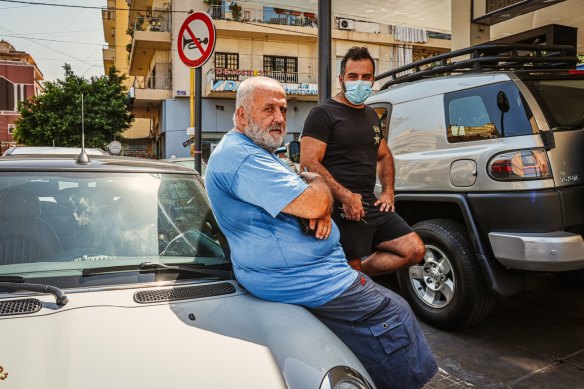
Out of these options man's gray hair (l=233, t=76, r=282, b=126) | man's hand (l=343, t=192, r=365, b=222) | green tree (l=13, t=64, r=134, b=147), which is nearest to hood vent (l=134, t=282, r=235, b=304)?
man's gray hair (l=233, t=76, r=282, b=126)

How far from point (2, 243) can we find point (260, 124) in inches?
50.9

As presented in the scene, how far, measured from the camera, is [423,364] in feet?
6.68

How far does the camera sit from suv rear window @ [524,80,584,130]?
3.49m

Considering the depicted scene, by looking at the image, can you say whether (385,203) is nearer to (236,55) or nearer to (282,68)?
(236,55)

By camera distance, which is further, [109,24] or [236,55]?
[109,24]

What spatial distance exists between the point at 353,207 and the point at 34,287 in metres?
1.74

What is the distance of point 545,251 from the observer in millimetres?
3160

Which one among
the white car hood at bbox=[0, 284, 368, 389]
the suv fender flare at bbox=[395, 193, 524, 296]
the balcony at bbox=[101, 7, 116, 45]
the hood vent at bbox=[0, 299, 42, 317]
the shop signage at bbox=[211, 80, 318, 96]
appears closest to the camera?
the white car hood at bbox=[0, 284, 368, 389]

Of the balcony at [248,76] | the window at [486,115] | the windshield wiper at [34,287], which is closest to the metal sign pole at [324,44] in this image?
the window at [486,115]

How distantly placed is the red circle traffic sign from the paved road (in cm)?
348

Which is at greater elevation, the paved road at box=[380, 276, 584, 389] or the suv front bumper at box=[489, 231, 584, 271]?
the suv front bumper at box=[489, 231, 584, 271]

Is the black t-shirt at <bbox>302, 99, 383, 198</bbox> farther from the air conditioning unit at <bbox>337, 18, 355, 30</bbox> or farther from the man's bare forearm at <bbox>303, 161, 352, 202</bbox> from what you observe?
the air conditioning unit at <bbox>337, 18, 355, 30</bbox>

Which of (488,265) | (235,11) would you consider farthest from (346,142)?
(235,11)

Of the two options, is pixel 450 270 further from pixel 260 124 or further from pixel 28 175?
pixel 28 175
